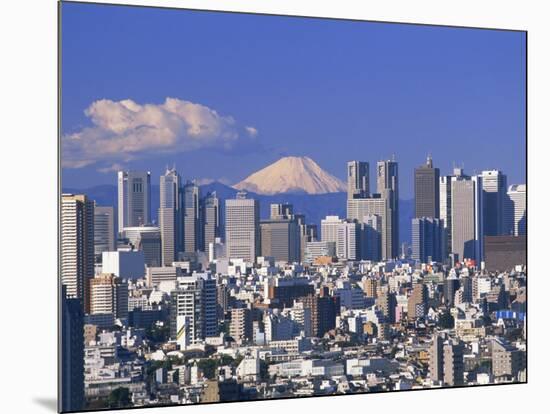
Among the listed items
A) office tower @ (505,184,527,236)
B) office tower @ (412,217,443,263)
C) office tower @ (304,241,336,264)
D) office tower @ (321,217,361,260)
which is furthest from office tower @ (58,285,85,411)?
office tower @ (505,184,527,236)

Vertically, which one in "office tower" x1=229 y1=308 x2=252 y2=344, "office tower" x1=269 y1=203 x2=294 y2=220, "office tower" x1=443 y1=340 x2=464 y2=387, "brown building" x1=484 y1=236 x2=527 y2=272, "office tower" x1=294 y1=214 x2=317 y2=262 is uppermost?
"office tower" x1=269 y1=203 x2=294 y2=220

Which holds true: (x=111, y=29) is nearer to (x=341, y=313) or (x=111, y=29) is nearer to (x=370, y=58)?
(x=370, y=58)

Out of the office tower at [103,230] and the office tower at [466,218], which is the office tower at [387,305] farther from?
the office tower at [103,230]

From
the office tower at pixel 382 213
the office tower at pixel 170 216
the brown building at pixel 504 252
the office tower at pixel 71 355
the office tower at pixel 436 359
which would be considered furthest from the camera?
the brown building at pixel 504 252

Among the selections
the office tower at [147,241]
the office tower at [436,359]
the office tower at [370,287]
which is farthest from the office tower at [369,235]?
the office tower at [147,241]

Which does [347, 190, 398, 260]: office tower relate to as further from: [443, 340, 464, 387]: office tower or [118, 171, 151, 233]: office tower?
[118, 171, 151, 233]: office tower

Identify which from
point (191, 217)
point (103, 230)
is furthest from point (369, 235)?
point (103, 230)
